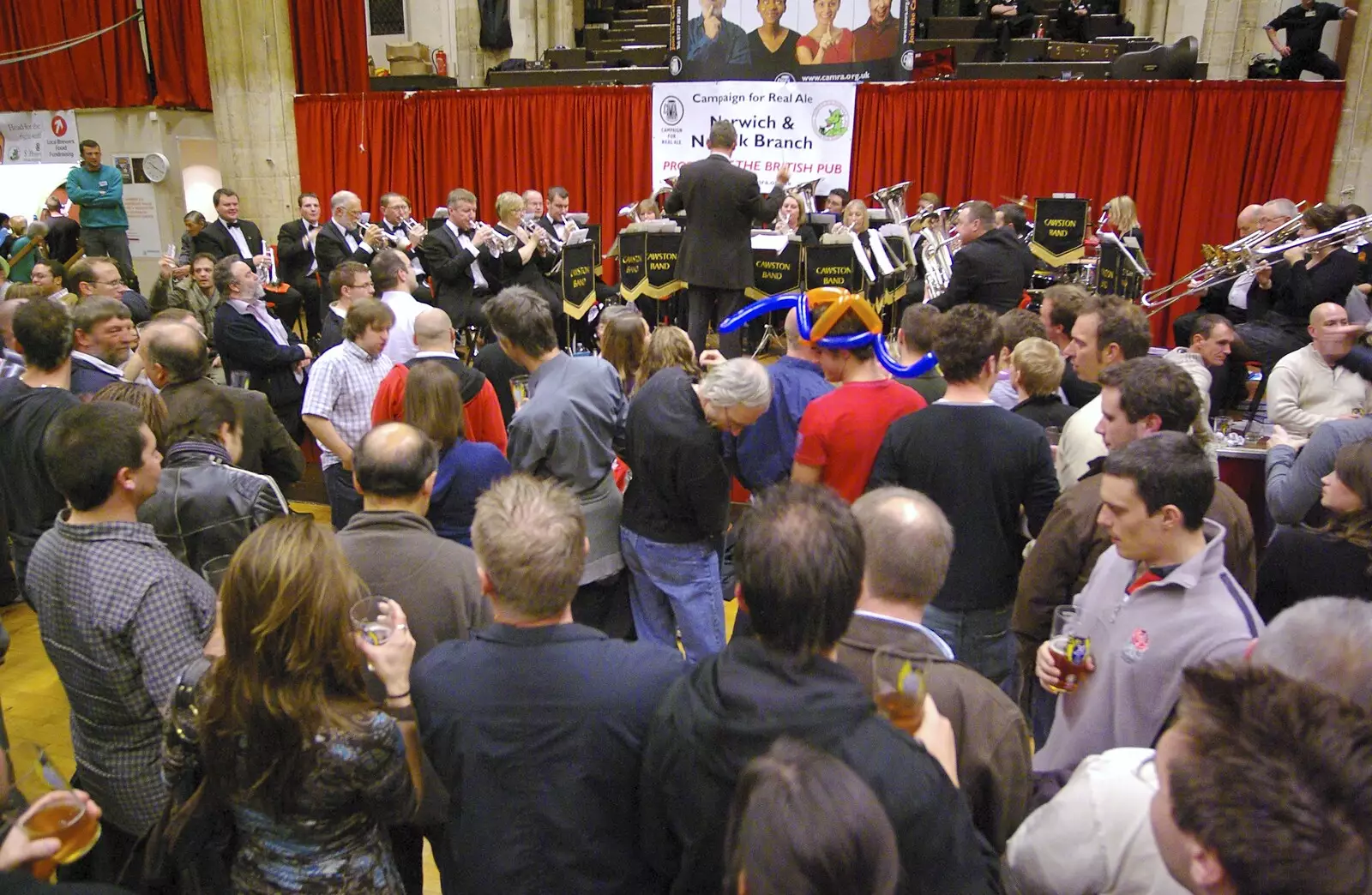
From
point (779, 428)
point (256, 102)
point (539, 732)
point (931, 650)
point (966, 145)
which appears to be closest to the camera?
point (539, 732)

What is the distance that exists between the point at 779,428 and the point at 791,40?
26.8 ft

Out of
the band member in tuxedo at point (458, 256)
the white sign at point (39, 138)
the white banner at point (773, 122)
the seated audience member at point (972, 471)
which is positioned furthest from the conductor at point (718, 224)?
the white sign at point (39, 138)

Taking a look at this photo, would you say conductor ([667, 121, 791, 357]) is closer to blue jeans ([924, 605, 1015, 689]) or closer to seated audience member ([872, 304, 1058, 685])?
seated audience member ([872, 304, 1058, 685])

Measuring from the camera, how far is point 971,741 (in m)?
1.53

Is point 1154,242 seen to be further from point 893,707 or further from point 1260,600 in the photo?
point 893,707

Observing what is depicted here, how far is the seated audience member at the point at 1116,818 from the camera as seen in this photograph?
1.27m

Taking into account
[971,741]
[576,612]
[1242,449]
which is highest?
[971,741]

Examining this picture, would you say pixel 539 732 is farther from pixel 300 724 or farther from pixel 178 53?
pixel 178 53

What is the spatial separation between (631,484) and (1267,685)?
232cm

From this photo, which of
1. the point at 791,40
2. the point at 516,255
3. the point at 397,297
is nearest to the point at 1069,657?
the point at 397,297

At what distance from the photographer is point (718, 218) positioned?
699 centimetres

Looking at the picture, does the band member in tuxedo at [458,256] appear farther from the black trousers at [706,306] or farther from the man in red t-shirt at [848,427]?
the man in red t-shirt at [848,427]

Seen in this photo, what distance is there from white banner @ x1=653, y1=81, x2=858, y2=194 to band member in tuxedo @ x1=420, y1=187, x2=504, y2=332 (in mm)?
4213

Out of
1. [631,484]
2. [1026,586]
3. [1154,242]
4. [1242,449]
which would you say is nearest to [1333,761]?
[1026,586]
